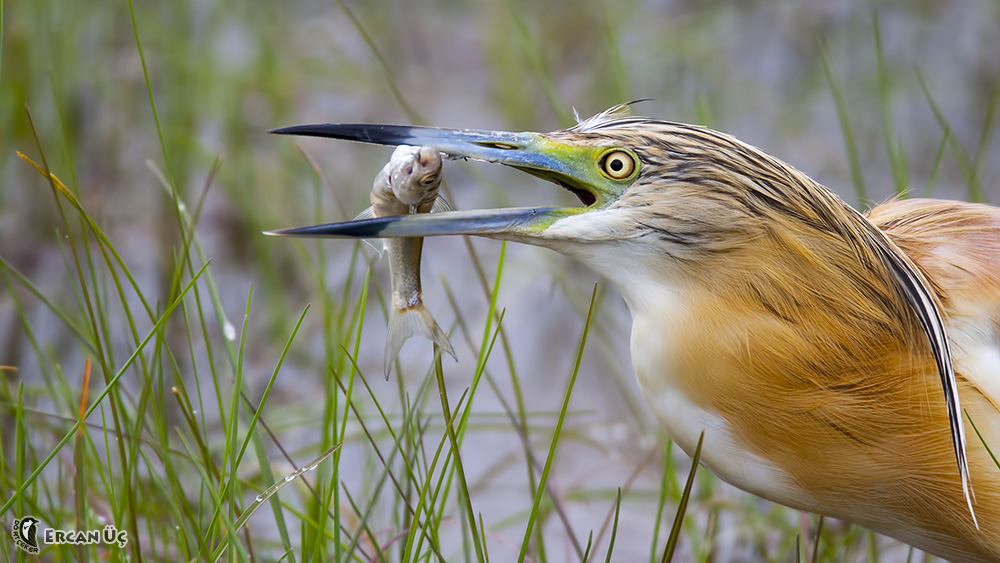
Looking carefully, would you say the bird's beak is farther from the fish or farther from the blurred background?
the blurred background

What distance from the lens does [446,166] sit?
4152 millimetres

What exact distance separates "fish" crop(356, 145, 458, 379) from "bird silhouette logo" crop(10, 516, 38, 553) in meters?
0.60

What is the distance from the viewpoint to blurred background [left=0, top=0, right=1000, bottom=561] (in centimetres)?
279

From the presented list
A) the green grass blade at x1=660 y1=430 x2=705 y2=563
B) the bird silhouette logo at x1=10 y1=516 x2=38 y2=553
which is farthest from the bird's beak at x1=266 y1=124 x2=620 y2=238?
the bird silhouette logo at x1=10 y1=516 x2=38 y2=553

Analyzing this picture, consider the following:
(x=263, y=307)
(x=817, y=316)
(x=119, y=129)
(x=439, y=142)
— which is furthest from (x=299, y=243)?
(x=817, y=316)

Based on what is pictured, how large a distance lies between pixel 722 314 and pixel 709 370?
0.27 feet

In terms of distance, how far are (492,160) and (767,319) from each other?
1.45 ft

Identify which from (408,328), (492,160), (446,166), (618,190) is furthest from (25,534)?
(446,166)

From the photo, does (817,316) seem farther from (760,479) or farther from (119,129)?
(119,129)

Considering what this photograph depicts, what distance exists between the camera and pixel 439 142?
4.74 ft

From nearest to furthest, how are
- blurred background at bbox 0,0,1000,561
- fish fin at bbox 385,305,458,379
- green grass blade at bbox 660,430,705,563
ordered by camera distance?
green grass blade at bbox 660,430,705,563
fish fin at bbox 385,305,458,379
blurred background at bbox 0,0,1000,561

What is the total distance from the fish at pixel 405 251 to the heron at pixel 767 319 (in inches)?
2.2

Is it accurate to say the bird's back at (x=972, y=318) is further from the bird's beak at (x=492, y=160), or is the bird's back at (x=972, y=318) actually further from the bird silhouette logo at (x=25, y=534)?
the bird silhouette logo at (x=25, y=534)

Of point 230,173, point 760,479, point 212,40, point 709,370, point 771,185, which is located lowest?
point 760,479
